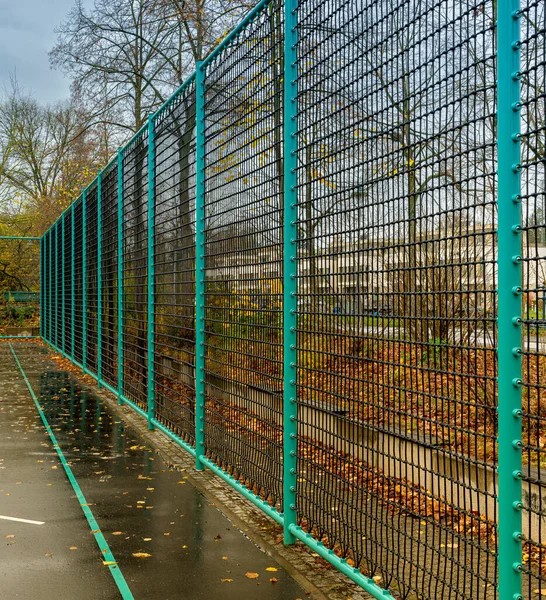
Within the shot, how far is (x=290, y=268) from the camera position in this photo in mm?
4695

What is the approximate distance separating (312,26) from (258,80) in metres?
1.01

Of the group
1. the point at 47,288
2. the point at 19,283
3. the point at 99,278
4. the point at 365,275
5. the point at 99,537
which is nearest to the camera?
the point at 365,275

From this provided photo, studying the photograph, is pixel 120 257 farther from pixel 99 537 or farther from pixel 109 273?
pixel 99 537

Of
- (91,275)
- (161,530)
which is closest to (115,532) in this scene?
(161,530)

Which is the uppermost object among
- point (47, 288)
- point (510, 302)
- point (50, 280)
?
point (50, 280)

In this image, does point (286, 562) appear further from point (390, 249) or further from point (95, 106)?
point (95, 106)

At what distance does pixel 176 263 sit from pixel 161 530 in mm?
3380

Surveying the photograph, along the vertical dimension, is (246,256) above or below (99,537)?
above

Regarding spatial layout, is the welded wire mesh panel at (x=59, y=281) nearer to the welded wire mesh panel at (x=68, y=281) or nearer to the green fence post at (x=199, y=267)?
the welded wire mesh panel at (x=68, y=281)

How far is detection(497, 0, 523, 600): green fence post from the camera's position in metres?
2.70

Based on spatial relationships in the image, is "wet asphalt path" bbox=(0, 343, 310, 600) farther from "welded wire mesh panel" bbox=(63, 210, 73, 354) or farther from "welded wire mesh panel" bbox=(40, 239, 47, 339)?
"welded wire mesh panel" bbox=(40, 239, 47, 339)

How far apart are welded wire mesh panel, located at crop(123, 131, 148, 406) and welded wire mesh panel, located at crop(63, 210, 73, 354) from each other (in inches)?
280

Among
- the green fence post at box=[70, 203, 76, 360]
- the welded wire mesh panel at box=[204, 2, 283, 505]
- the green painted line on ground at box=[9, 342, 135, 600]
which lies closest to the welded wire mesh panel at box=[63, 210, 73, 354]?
the green fence post at box=[70, 203, 76, 360]

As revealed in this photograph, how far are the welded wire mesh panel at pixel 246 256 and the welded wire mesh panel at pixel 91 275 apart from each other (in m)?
7.18
